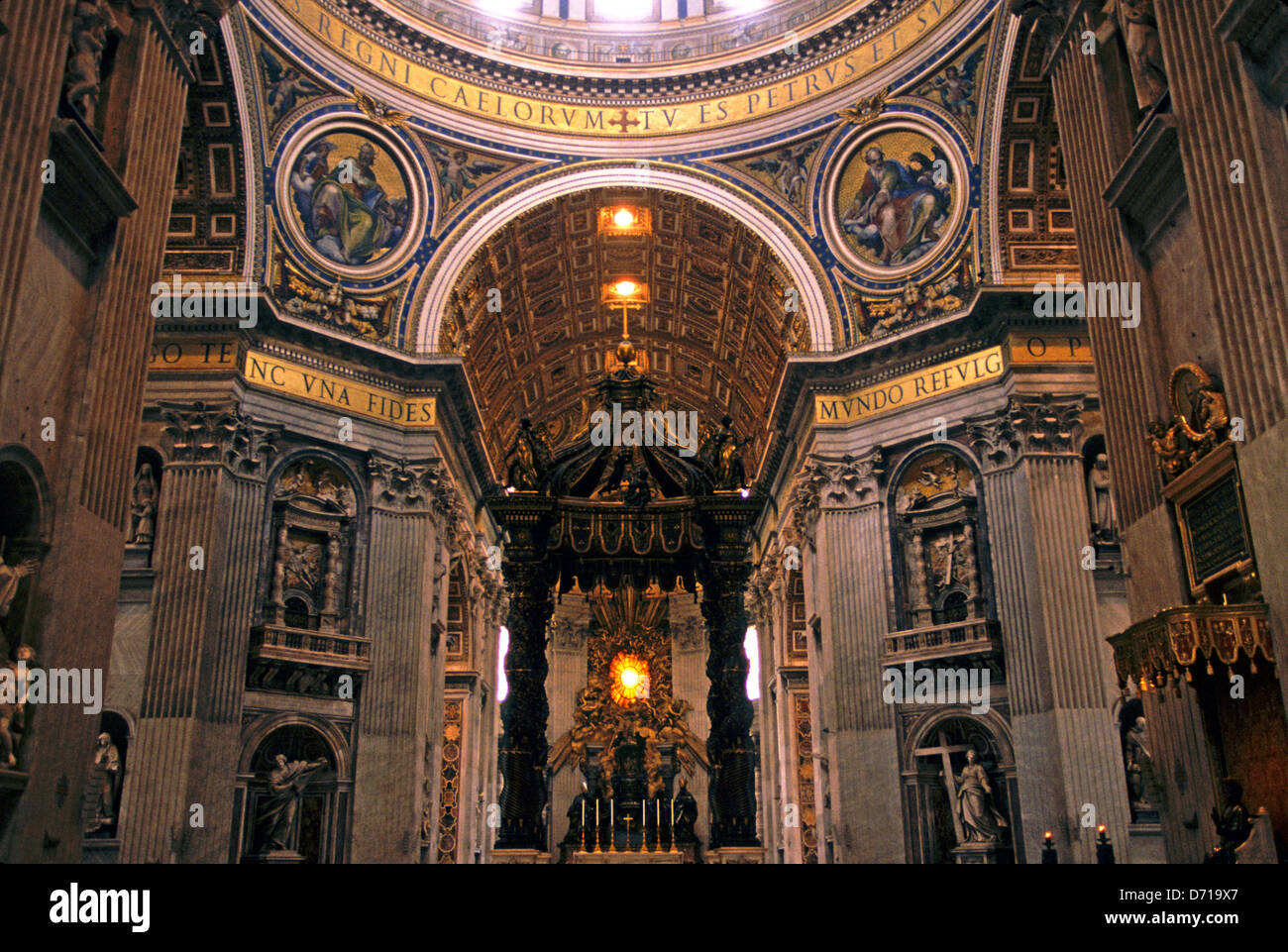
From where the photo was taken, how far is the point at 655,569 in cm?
1522

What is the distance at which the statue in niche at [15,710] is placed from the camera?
766 cm

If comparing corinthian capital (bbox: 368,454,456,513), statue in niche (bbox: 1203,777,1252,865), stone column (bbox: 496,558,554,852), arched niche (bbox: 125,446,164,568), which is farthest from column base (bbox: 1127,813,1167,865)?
arched niche (bbox: 125,446,164,568)

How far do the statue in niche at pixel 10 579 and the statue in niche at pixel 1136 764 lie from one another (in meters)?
13.6

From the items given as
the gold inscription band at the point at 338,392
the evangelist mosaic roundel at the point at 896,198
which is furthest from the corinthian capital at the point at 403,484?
the evangelist mosaic roundel at the point at 896,198

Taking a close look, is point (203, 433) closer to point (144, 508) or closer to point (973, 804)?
point (144, 508)

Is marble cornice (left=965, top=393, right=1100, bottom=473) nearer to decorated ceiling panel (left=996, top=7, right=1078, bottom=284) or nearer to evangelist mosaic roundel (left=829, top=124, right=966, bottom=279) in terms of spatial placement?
decorated ceiling panel (left=996, top=7, right=1078, bottom=284)

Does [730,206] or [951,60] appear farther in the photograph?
[730,206]

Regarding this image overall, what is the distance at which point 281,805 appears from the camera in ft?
53.7

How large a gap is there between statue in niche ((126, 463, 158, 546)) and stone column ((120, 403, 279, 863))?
10.0 inches

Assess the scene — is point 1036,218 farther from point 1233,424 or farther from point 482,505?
point 482,505

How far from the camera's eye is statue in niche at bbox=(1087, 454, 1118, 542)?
16.6m

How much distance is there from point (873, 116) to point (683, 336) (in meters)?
8.17

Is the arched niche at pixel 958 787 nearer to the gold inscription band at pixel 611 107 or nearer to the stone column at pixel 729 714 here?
the stone column at pixel 729 714
